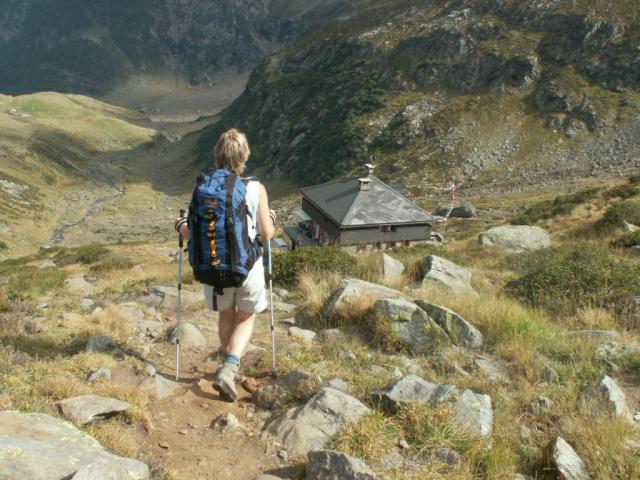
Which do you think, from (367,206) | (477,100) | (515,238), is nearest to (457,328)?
(515,238)

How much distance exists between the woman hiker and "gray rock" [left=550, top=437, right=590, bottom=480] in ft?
10.7

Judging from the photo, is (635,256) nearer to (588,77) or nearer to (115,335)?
(115,335)

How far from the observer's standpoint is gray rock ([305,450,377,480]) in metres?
3.85

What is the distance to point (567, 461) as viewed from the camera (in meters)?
4.11

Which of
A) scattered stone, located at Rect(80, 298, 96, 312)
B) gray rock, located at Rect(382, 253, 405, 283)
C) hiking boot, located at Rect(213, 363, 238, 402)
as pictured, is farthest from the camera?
gray rock, located at Rect(382, 253, 405, 283)

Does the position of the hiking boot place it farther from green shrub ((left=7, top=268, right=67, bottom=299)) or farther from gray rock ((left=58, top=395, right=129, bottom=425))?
green shrub ((left=7, top=268, right=67, bottom=299))

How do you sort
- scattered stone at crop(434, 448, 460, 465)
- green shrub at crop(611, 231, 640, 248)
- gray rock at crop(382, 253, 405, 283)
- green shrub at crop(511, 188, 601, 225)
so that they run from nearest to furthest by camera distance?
scattered stone at crop(434, 448, 460, 465)
gray rock at crop(382, 253, 405, 283)
green shrub at crop(611, 231, 640, 248)
green shrub at crop(511, 188, 601, 225)

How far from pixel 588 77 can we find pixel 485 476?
7534 centimetres

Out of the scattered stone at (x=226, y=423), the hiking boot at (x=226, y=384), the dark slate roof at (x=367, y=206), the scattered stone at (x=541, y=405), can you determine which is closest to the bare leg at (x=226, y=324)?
the hiking boot at (x=226, y=384)

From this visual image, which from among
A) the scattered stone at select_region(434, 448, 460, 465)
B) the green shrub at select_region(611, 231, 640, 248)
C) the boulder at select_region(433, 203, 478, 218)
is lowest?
the boulder at select_region(433, 203, 478, 218)

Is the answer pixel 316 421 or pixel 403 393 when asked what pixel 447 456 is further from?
pixel 316 421

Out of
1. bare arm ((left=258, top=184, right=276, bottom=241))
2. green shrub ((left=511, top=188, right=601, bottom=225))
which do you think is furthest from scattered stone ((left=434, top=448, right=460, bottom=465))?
green shrub ((left=511, top=188, right=601, bottom=225))

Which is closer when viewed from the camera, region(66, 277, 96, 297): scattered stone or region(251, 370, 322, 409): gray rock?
region(251, 370, 322, 409): gray rock

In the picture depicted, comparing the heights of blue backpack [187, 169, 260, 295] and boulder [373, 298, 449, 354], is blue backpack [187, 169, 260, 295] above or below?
above
